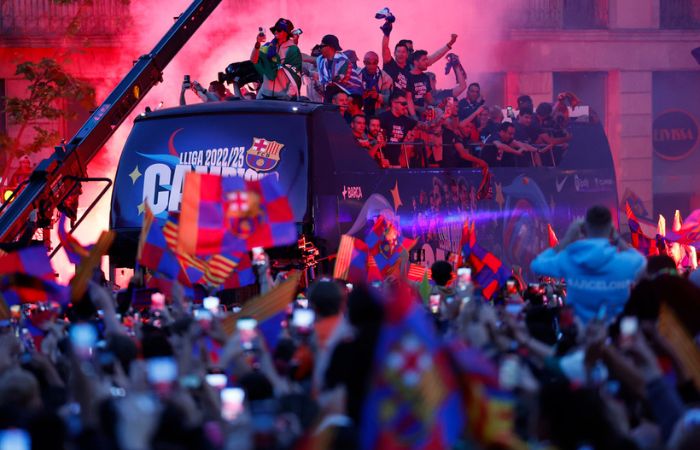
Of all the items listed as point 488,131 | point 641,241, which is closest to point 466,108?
point 488,131

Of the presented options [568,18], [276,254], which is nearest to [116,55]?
[568,18]

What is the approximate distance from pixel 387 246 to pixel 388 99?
2893 millimetres

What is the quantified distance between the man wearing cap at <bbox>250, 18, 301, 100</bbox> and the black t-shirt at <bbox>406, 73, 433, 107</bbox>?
2.14 meters

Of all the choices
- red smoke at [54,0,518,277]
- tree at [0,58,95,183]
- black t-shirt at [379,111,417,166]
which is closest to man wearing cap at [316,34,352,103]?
black t-shirt at [379,111,417,166]

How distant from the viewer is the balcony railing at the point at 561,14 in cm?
3400

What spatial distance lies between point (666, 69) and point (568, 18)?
236 cm

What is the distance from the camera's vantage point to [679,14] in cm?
3544

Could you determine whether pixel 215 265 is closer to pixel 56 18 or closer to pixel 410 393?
pixel 410 393

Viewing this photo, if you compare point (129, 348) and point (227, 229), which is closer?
point (129, 348)

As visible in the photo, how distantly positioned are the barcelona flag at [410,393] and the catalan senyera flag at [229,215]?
5347mm

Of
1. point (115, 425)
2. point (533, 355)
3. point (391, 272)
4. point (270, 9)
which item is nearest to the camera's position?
point (115, 425)

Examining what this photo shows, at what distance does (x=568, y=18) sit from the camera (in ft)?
114

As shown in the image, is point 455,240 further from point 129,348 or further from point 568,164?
point 129,348

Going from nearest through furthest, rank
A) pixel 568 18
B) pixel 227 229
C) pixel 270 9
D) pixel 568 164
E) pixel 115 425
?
pixel 115 425, pixel 227 229, pixel 568 164, pixel 270 9, pixel 568 18
